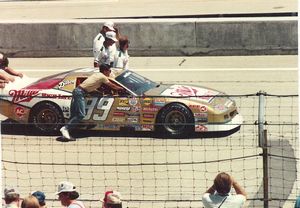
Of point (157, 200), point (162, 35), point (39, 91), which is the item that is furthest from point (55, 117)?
point (162, 35)

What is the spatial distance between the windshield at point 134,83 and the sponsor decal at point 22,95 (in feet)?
4.67

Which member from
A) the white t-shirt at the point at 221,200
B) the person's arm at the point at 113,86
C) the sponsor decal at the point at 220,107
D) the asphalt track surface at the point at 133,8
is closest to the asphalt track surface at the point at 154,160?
the sponsor decal at the point at 220,107

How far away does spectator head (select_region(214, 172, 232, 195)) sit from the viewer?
698cm

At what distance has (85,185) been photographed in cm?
992

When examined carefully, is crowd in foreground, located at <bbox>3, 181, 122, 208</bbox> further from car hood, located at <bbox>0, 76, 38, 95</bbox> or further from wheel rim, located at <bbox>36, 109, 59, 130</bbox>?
car hood, located at <bbox>0, 76, 38, 95</bbox>

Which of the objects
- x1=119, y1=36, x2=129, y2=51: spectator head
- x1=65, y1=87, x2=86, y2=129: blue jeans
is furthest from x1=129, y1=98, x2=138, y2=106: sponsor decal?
x1=119, y1=36, x2=129, y2=51: spectator head

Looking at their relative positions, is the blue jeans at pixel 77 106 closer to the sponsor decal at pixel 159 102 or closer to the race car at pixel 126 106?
the race car at pixel 126 106

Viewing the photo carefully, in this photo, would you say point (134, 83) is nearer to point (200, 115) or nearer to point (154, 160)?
point (200, 115)

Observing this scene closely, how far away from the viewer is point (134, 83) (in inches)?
479

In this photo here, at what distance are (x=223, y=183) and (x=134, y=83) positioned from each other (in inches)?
212

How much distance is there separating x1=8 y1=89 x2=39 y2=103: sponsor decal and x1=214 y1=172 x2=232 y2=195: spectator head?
5.72m

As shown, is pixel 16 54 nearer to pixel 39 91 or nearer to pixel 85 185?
pixel 39 91

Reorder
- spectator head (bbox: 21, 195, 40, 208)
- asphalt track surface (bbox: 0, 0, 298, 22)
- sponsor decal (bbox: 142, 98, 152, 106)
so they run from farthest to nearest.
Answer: asphalt track surface (bbox: 0, 0, 298, 22) → sponsor decal (bbox: 142, 98, 152, 106) → spectator head (bbox: 21, 195, 40, 208)

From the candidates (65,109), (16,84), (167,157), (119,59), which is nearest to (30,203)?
(167,157)
